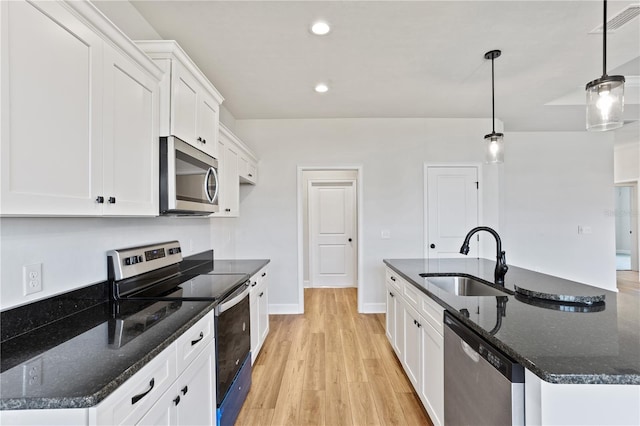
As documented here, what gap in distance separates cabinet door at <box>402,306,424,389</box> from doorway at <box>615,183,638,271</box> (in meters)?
6.78

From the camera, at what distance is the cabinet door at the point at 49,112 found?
87 centimetres

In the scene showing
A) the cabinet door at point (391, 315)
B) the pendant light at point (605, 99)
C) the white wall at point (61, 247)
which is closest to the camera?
the white wall at point (61, 247)

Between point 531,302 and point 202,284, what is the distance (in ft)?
6.36

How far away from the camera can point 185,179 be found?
182 cm

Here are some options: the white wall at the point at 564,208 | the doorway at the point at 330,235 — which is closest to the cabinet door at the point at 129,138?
the doorway at the point at 330,235

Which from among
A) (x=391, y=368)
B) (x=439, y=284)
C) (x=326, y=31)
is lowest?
(x=391, y=368)

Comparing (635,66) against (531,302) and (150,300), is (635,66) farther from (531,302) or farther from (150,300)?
(150,300)

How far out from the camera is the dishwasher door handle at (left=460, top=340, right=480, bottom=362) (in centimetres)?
122

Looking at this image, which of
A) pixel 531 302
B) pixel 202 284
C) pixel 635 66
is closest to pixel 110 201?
pixel 202 284

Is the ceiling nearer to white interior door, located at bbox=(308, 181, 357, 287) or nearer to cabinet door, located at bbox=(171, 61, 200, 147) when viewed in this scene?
cabinet door, located at bbox=(171, 61, 200, 147)

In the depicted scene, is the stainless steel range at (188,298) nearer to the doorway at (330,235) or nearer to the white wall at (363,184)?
the white wall at (363,184)

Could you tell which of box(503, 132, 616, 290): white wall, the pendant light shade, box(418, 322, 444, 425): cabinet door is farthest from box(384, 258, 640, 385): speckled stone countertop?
box(503, 132, 616, 290): white wall

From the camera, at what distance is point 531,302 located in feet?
4.90

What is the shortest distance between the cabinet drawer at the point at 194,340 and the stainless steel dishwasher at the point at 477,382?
4.08ft
